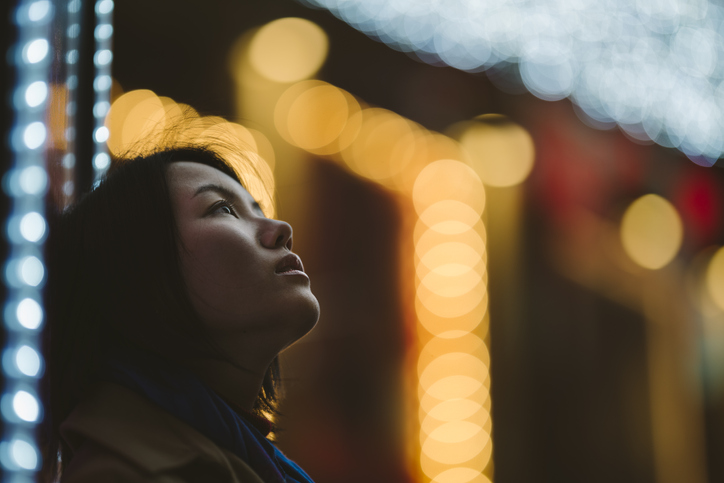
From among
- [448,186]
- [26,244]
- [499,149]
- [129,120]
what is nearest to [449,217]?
[448,186]

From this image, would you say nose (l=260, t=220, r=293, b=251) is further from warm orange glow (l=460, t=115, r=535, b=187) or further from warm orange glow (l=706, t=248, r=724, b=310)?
warm orange glow (l=706, t=248, r=724, b=310)

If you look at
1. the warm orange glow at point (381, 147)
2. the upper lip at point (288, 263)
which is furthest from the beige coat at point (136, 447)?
the warm orange glow at point (381, 147)

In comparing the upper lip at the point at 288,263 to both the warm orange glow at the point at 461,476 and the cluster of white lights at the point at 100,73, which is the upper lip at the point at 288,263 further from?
the warm orange glow at the point at 461,476

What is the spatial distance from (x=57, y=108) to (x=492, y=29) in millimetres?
2336

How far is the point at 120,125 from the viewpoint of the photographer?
1.59 m

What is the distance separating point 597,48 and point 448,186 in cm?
138

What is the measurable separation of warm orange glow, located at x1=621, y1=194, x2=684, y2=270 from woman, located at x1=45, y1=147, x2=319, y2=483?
10.5 feet

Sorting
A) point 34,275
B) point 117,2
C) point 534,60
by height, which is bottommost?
point 34,275

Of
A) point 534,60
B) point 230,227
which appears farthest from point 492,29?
point 230,227

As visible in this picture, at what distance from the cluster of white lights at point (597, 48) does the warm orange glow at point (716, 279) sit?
882 millimetres

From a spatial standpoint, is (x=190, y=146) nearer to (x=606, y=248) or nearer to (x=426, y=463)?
(x=426, y=463)

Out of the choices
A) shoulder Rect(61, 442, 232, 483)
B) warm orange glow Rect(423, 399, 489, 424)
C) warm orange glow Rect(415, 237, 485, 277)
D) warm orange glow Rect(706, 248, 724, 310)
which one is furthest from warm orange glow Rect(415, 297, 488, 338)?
warm orange glow Rect(706, 248, 724, 310)

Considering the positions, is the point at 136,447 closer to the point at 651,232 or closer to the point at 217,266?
the point at 217,266

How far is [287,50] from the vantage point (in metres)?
1.98
